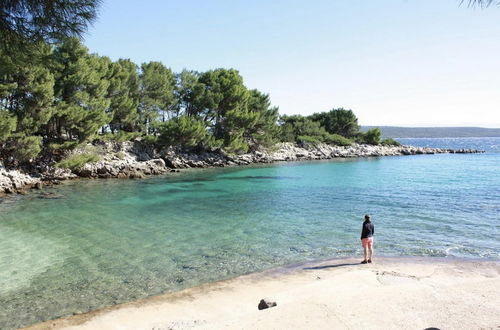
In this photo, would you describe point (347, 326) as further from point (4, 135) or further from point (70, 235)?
point (4, 135)

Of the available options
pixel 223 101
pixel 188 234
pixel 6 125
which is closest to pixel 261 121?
pixel 223 101

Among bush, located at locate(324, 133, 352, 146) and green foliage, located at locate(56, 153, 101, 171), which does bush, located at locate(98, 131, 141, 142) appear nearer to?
green foliage, located at locate(56, 153, 101, 171)

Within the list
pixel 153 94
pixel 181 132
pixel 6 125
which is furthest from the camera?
pixel 153 94

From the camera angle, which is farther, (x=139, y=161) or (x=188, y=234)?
(x=139, y=161)

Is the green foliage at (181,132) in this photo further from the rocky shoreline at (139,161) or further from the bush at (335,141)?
the bush at (335,141)

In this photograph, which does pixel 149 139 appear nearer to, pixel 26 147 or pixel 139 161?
pixel 139 161

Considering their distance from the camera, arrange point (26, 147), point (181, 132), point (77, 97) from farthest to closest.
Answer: point (181, 132) → point (77, 97) → point (26, 147)

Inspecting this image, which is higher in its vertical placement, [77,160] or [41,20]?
[41,20]

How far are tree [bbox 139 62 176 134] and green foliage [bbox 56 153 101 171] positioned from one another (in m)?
13.4

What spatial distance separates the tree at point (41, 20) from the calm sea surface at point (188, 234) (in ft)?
22.0

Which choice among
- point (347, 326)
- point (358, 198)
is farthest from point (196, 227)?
point (358, 198)

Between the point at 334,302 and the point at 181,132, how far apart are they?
42.4 m

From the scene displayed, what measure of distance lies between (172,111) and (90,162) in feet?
72.1

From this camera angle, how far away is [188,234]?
16.1 meters
